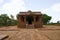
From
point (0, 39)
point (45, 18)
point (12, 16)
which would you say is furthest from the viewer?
point (12, 16)

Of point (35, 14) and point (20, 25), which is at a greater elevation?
point (35, 14)

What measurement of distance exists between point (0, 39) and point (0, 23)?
4498 cm

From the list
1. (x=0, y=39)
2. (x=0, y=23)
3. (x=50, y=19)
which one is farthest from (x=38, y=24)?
(x=50, y=19)

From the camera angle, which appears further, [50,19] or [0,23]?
[50,19]

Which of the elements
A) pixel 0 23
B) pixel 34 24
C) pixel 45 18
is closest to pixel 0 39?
pixel 34 24

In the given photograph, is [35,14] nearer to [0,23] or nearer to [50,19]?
[0,23]

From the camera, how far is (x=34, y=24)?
1442 inches

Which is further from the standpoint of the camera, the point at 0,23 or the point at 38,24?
the point at 0,23

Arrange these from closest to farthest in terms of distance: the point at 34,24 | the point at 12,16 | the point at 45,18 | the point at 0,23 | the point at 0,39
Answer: the point at 0,39 → the point at 34,24 → the point at 0,23 → the point at 45,18 → the point at 12,16

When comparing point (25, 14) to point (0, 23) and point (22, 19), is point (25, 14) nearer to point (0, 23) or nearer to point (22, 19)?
point (22, 19)

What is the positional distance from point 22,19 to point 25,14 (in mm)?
1831

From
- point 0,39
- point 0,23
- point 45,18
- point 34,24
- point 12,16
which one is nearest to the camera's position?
point 0,39

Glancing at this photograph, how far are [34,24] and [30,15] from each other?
225 centimetres

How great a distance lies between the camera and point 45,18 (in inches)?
2771
